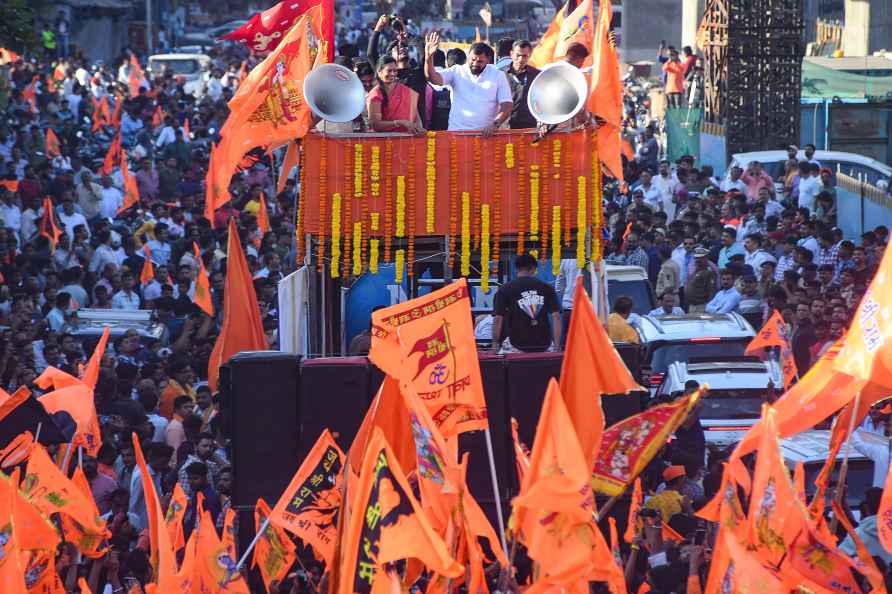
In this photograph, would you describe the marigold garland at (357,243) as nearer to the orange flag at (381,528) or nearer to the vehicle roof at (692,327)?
the vehicle roof at (692,327)

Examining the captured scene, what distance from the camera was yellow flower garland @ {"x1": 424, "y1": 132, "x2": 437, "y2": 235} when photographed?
450 inches

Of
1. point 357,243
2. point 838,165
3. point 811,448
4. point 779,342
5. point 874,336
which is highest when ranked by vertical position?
point 874,336

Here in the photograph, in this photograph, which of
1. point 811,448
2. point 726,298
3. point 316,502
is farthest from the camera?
point 726,298

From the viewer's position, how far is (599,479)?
8.27m

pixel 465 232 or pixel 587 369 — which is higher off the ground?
pixel 465 232

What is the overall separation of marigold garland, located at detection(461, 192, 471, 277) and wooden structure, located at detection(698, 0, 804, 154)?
15.2m

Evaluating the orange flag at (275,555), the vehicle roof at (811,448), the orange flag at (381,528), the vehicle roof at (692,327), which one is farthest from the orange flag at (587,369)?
the vehicle roof at (692,327)

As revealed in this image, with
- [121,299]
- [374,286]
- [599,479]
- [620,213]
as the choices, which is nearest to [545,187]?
[374,286]

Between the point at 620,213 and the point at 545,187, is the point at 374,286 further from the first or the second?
the point at 620,213

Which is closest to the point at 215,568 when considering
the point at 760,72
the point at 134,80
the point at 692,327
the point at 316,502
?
the point at 316,502

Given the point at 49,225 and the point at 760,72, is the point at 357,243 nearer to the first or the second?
the point at 49,225

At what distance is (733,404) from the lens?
13109 mm

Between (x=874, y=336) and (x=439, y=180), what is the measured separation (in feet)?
13.7

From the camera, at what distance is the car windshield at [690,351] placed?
548 inches
